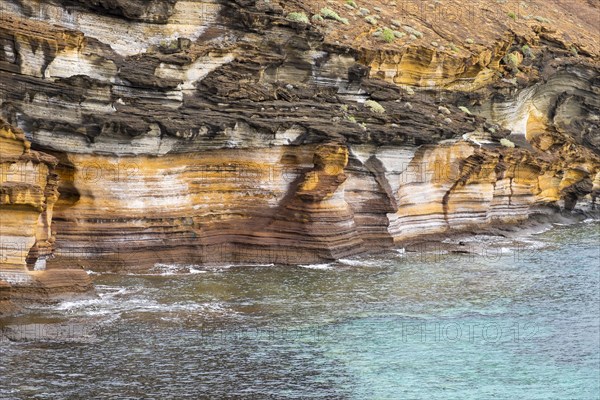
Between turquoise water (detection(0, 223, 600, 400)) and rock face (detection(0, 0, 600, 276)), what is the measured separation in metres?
1.97

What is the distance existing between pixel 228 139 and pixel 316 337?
12.3 m

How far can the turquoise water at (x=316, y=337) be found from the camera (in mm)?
24625

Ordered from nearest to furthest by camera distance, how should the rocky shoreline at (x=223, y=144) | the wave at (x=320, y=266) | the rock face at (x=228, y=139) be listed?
1. the rocky shoreline at (x=223, y=144)
2. the rock face at (x=228, y=139)
3. the wave at (x=320, y=266)

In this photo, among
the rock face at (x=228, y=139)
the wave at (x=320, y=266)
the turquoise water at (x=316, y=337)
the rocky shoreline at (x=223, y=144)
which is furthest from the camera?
the wave at (x=320, y=266)

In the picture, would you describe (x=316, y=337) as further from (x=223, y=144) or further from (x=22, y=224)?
(x=223, y=144)

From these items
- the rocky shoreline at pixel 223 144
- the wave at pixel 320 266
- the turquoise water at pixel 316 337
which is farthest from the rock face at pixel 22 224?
the wave at pixel 320 266

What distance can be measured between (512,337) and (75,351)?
44.1ft

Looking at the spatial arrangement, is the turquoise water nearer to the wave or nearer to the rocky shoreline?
the wave

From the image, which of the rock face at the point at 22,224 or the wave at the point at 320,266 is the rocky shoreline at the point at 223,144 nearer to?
the rock face at the point at 22,224

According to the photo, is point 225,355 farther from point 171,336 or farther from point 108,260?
point 108,260

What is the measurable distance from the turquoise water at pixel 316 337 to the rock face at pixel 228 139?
197 cm

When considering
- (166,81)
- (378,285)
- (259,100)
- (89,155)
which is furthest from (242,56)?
(378,285)

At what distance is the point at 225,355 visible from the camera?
26.7m

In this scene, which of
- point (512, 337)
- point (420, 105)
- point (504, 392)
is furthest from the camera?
point (420, 105)
